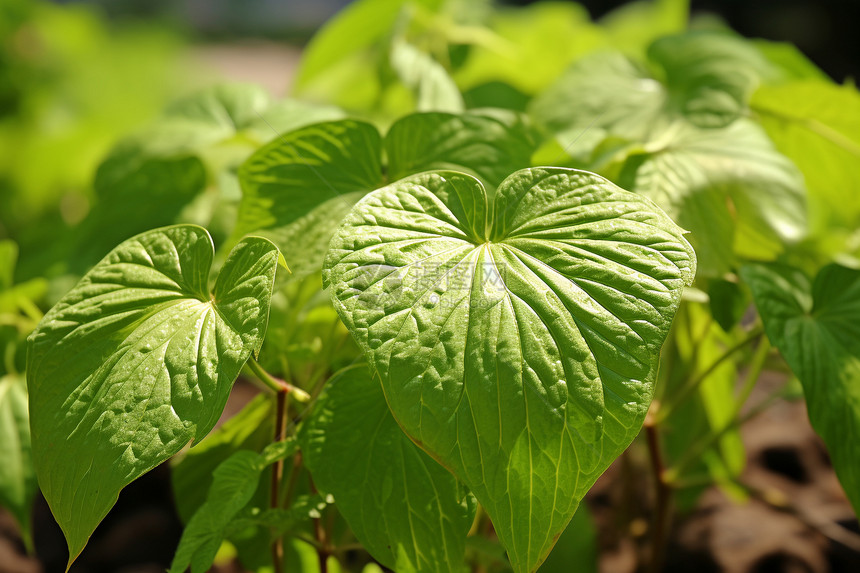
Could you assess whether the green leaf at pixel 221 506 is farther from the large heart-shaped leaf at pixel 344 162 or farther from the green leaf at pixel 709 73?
the green leaf at pixel 709 73

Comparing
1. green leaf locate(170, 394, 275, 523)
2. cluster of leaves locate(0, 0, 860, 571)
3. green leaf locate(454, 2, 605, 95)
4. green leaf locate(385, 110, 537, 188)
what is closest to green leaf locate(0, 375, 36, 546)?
cluster of leaves locate(0, 0, 860, 571)

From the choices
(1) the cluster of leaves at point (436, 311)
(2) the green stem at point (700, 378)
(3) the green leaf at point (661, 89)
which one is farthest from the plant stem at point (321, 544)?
(3) the green leaf at point (661, 89)

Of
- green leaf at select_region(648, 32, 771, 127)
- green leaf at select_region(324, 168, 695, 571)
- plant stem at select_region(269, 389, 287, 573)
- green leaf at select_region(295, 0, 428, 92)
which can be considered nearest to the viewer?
green leaf at select_region(324, 168, 695, 571)

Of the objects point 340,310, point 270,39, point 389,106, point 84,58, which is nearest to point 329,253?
point 340,310

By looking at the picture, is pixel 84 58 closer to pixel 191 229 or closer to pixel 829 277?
pixel 191 229

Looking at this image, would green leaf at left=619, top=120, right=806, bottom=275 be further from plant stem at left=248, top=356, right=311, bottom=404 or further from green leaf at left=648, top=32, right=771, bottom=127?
plant stem at left=248, top=356, right=311, bottom=404

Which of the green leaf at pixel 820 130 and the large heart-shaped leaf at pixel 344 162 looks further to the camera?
the green leaf at pixel 820 130
